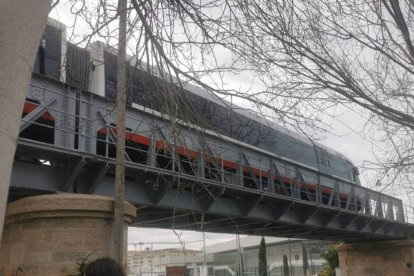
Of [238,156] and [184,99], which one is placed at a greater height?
[238,156]

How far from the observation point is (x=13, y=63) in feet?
8.79

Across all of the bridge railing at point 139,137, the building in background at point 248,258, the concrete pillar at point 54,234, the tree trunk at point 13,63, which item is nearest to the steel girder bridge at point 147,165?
the bridge railing at point 139,137

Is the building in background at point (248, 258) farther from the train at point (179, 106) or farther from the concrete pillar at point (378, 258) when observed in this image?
the train at point (179, 106)

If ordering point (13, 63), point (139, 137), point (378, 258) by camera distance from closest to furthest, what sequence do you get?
point (13, 63) < point (139, 137) < point (378, 258)

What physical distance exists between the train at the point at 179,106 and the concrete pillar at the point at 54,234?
4.91ft

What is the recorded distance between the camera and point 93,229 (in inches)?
341

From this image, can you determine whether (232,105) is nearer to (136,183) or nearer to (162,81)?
(162,81)

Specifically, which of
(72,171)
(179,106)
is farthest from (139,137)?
(179,106)

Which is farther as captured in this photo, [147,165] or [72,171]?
[147,165]

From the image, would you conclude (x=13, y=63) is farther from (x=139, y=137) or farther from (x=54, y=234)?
(x=139, y=137)

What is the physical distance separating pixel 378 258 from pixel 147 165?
25.1 m

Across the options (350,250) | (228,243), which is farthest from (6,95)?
(228,243)

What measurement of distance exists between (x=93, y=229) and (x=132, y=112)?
5059 mm

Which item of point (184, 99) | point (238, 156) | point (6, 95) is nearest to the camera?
point (6, 95)
